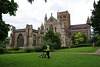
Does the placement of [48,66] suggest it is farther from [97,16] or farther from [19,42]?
[19,42]

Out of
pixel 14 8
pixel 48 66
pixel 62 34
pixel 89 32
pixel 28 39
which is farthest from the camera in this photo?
pixel 89 32

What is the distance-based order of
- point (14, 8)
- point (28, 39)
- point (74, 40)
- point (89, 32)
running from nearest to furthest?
point (14, 8)
point (28, 39)
point (74, 40)
point (89, 32)

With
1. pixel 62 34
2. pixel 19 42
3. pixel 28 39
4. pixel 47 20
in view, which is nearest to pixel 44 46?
pixel 28 39

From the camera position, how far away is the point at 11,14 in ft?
32.3

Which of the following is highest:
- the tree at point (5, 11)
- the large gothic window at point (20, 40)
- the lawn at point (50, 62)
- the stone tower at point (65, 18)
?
the stone tower at point (65, 18)

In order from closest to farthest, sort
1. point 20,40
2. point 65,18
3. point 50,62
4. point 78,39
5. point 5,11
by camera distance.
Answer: point 5,11 < point 50,62 < point 20,40 < point 78,39 < point 65,18

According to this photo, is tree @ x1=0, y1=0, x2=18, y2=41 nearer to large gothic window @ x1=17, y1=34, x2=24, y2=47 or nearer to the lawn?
the lawn

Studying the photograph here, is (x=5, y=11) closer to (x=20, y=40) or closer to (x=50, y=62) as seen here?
(x=50, y=62)

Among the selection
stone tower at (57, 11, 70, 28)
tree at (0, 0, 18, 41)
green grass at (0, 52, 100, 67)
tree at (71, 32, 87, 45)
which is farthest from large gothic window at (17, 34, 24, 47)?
stone tower at (57, 11, 70, 28)

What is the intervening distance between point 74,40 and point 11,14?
151 ft

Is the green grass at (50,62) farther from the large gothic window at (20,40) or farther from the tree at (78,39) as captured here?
the tree at (78,39)

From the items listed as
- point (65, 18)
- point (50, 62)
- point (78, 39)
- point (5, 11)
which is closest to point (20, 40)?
point (78, 39)

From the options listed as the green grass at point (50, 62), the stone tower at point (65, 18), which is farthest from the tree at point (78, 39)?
the green grass at point (50, 62)

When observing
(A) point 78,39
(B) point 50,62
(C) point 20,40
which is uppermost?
(A) point 78,39
